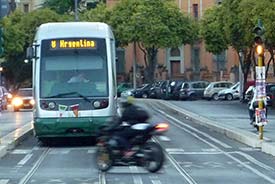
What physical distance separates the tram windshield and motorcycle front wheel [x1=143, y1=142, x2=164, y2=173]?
8057 millimetres

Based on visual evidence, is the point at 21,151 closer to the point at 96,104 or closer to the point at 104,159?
the point at 96,104

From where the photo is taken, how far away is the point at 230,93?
238 ft

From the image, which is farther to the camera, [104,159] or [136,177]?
[104,159]

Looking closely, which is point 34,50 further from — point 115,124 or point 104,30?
point 115,124

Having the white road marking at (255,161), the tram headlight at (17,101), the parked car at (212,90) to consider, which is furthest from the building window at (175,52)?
the white road marking at (255,161)

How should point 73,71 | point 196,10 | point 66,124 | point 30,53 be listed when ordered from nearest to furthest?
point 66,124
point 30,53
point 73,71
point 196,10

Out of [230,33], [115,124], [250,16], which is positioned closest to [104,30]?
[115,124]

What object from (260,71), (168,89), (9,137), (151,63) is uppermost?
(151,63)

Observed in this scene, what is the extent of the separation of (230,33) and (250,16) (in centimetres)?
526

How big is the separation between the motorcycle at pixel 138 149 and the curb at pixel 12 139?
5.86m

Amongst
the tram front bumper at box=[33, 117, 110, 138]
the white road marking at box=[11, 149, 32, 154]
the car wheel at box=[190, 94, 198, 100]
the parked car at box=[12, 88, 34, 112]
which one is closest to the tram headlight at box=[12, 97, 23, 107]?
the parked car at box=[12, 88, 34, 112]

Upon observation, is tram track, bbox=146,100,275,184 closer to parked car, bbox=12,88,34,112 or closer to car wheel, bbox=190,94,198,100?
parked car, bbox=12,88,34,112

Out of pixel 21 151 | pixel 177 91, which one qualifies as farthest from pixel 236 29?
pixel 21 151

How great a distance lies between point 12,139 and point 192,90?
4680 centimetres
